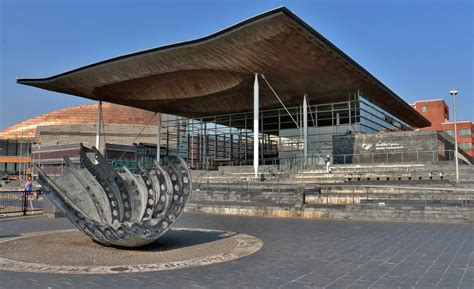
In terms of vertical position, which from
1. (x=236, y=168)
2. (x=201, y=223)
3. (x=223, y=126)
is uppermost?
(x=223, y=126)

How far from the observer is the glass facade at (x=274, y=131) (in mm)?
41422

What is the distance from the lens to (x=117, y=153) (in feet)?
237

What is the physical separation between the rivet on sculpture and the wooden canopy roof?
16.7 m

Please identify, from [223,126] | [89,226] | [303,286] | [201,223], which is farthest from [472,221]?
[223,126]

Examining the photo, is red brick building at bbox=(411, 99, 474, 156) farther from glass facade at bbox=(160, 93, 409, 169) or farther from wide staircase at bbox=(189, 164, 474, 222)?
wide staircase at bbox=(189, 164, 474, 222)

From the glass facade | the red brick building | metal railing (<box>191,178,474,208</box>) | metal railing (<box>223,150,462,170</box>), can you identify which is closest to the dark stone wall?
metal railing (<box>223,150,462,170</box>)

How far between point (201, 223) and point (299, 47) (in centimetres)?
1667

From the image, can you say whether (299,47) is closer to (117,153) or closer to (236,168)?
(236,168)

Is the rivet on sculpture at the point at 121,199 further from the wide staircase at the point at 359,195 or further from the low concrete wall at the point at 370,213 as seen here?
the low concrete wall at the point at 370,213

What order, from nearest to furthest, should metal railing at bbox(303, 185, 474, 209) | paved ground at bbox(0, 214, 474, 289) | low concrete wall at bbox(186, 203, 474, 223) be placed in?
paved ground at bbox(0, 214, 474, 289) < low concrete wall at bbox(186, 203, 474, 223) < metal railing at bbox(303, 185, 474, 209)

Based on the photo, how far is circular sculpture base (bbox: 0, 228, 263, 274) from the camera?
768 cm

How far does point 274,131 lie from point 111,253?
40.4 meters

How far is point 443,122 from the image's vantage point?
96.3 meters

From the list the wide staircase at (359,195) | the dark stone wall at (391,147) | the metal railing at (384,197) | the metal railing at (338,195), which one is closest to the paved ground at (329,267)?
the wide staircase at (359,195)
